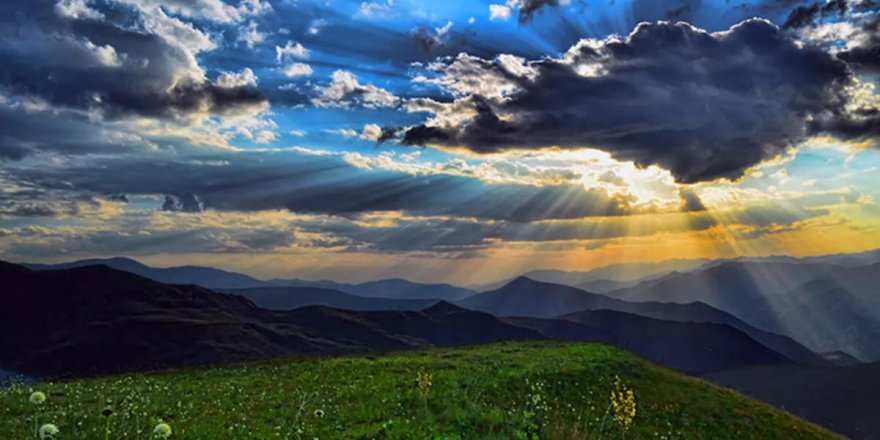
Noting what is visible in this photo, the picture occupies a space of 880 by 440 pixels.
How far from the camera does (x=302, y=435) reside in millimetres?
18328

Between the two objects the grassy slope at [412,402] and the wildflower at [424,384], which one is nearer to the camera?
the wildflower at [424,384]

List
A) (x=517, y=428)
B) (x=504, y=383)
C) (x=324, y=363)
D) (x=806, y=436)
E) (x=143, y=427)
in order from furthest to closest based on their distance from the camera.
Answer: (x=324, y=363)
(x=806, y=436)
(x=504, y=383)
(x=143, y=427)
(x=517, y=428)

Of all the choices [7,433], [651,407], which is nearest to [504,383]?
[651,407]

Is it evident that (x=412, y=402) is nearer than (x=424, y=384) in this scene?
No

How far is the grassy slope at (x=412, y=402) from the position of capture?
18469 mm

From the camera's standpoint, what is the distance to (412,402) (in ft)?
79.0

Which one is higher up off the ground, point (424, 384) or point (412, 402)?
point (424, 384)

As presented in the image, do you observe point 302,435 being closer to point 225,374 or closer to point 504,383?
point 504,383

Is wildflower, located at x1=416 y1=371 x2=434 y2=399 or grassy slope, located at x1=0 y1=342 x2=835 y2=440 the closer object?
wildflower, located at x1=416 y1=371 x2=434 y2=399

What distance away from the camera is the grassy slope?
60.6ft

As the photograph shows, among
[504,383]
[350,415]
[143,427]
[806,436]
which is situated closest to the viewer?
[143,427]

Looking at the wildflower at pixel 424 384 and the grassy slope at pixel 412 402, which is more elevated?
the wildflower at pixel 424 384

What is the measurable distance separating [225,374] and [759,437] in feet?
92.9

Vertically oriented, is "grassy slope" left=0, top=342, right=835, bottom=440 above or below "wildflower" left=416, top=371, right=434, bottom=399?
below
